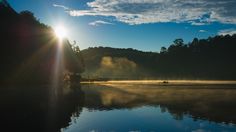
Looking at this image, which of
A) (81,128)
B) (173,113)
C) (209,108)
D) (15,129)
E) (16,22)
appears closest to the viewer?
(15,129)

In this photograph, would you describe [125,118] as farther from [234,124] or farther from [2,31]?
[2,31]

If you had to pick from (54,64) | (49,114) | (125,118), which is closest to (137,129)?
(125,118)

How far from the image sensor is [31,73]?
104 meters

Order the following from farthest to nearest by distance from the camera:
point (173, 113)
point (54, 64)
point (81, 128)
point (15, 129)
A: point (54, 64), point (173, 113), point (81, 128), point (15, 129)

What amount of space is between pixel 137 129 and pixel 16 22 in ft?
248

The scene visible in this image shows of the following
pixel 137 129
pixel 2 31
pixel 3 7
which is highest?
pixel 3 7

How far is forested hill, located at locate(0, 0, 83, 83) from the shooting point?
92.4m

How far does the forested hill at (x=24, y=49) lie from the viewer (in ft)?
303

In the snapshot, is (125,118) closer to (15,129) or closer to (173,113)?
(173,113)

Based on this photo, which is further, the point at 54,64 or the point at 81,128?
the point at 54,64

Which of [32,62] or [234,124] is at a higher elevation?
[32,62]

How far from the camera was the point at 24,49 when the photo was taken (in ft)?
327

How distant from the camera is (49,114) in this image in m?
44.7

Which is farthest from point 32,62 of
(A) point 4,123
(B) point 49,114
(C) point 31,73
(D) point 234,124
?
(D) point 234,124
